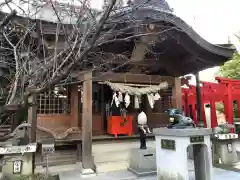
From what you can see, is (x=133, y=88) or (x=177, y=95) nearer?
(x=133, y=88)

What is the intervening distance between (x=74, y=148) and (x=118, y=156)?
5.98ft

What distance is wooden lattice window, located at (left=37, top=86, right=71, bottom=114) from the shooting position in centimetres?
837

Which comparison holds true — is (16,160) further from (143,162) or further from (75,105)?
(143,162)

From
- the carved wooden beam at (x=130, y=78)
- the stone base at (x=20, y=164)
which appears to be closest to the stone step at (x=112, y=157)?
the stone base at (x=20, y=164)

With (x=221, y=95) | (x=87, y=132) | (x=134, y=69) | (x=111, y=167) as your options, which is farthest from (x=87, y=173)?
(x=221, y=95)

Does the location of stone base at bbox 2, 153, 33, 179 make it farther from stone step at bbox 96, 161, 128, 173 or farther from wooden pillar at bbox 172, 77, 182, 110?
wooden pillar at bbox 172, 77, 182, 110

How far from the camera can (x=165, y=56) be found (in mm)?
8359

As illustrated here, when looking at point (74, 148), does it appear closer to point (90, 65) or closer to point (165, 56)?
point (90, 65)

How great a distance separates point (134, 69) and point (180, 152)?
4.08m

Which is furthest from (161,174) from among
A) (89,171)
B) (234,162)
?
(234,162)

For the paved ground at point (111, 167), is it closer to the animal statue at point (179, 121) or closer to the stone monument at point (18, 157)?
the stone monument at point (18, 157)

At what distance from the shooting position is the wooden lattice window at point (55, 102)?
8367 millimetres

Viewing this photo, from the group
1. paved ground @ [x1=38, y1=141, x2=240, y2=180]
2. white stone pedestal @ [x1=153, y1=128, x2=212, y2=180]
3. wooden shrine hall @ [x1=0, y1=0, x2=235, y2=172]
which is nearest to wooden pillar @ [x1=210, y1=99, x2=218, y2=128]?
wooden shrine hall @ [x1=0, y1=0, x2=235, y2=172]

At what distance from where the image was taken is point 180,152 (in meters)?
4.71
